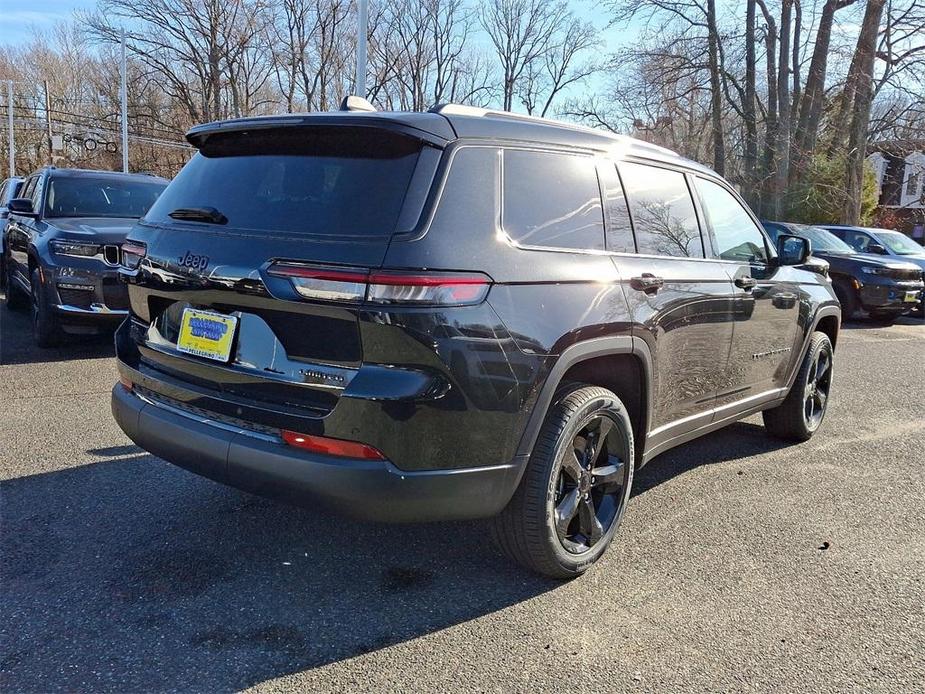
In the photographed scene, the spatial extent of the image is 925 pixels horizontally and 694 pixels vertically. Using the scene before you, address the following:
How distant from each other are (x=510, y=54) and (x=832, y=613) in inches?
1982

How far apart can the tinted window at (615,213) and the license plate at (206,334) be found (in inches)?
64.5

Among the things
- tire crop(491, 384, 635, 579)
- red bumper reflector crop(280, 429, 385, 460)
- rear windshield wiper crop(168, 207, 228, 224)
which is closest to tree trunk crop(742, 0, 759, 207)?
tire crop(491, 384, 635, 579)

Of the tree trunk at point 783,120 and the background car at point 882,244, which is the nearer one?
the background car at point 882,244

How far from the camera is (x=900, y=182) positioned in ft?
103

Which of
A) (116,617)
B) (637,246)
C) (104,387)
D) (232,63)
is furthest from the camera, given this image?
(232,63)

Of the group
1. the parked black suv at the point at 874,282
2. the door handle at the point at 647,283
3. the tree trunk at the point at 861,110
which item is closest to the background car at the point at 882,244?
the parked black suv at the point at 874,282

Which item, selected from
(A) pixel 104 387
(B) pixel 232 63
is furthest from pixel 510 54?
(A) pixel 104 387

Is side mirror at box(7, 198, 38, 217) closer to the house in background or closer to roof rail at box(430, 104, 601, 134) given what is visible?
roof rail at box(430, 104, 601, 134)

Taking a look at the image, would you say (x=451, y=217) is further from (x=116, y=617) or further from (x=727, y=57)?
(x=727, y=57)

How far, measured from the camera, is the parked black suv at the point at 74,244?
6.66 m

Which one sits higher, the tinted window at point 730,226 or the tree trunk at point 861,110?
the tree trunk at point 861,110

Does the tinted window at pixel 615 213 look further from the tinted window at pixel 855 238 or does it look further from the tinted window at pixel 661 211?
the tinted window at pixel 855 238

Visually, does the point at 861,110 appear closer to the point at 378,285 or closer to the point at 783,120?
the point at 783,120

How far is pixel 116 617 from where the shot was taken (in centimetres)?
268
